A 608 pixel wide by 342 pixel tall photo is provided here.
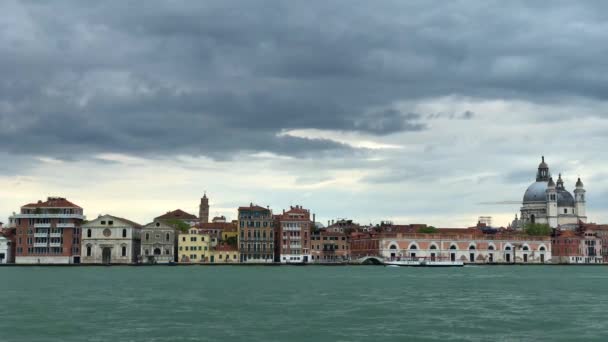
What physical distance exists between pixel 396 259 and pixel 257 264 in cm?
2655

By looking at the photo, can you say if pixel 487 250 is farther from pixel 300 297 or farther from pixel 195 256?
pixel 300 297

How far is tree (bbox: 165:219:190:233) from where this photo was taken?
145000mm

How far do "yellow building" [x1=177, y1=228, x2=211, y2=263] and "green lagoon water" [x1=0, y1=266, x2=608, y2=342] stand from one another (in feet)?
206

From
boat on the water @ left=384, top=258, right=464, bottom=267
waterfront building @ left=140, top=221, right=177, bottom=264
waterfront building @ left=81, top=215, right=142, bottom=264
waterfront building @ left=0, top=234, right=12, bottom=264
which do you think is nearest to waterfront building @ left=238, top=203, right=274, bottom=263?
waterfront building @ left=140, top=221, right=177, bottom=264

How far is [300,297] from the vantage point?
5797 cm

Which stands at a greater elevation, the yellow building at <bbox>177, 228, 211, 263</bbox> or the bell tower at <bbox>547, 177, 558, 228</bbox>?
the bell tower at <bbox>547, 177, 558, 228</bbox>

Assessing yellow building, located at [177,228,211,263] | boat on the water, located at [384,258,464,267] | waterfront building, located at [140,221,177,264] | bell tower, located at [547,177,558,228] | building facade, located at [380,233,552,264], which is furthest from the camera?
bell tower, located at [547,177,558,228]

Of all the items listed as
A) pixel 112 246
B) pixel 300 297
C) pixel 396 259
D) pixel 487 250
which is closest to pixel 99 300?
pixel 300 297

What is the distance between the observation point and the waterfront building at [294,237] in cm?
13788

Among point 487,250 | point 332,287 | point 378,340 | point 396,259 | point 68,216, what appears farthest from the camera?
point 487,250

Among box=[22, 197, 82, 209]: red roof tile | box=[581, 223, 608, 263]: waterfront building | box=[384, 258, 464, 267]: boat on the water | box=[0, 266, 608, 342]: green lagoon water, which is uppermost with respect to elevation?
box=[22, 197, 82, 209]: red roof tile

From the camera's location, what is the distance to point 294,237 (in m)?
139

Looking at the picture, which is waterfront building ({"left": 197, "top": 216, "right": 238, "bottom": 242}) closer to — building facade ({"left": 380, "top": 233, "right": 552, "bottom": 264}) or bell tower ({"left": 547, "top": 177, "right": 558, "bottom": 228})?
building facade ({"left": 380, "top": 233, "right": 552, "bottom": 264})

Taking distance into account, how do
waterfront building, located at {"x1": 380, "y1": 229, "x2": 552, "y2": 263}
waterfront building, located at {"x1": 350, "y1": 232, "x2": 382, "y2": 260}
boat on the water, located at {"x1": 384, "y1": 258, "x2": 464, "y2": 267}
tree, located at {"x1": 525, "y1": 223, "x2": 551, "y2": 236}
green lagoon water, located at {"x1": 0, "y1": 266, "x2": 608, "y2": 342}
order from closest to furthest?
1. green lagoon water, located at {"x1": 0, "y1": 266, "x2": 608, "y2": 342}
2. boat on the water, located at {"x1": 384, "y1": 258, "x2": 464, "y2": 267}
3. waterfront building, located at {"x1": 350, "y1": 232, "x2": 382, "y2": 260}
4. waterfront building, located at {"x1": 380, "y1": 229, "x2": 552, "y2": 263}
5. tree, located at {"x1": 525, "y1": 223, "x2": 551, "y2": 236}
